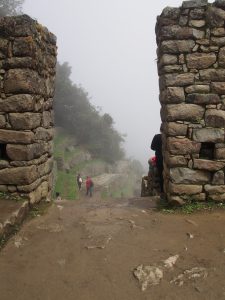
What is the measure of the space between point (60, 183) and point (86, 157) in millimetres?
8615

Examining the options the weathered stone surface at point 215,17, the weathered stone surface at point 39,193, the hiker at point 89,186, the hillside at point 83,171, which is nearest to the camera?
the weathered stone surface at point 39,193

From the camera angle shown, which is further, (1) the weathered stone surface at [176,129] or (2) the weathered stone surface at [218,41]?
(1) the weathered stone surface at [176,129]

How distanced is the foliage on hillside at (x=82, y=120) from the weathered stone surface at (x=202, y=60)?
93.9ft

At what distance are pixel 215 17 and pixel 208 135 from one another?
1.97 meters

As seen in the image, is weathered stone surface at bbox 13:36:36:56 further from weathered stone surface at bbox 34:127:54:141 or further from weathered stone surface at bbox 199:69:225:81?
weathered stone surface at bbox 199:69:225:81

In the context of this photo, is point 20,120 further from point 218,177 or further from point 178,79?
point 218,177

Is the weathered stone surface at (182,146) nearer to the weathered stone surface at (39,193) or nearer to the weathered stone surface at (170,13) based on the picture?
the weathered stone surface at (170,13)

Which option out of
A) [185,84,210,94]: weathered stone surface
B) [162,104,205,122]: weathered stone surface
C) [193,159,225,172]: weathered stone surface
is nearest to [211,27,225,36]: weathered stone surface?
[185,84,210,94]: weathered stone surface

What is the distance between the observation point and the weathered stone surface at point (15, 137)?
4.72 meters

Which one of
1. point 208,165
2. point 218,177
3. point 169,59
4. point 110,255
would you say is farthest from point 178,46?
point 110,255

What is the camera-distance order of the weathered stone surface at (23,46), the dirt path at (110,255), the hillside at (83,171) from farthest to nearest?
the hillside at (83,171), the weathered stone surface at (23,46), the dirt path at (110,255)

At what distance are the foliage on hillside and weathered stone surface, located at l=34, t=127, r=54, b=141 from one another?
90.7 feet

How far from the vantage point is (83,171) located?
27.5m

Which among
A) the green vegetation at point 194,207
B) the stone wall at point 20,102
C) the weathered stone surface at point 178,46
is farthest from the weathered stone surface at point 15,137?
the weathered stone surface at point 178,46
